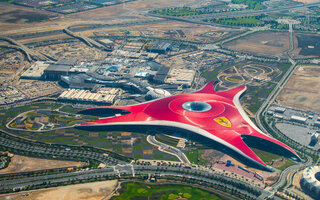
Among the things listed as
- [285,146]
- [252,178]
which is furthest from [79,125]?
[285,146]

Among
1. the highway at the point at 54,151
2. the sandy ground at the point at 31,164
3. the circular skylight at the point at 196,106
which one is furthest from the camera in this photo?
the circular skylight at the point at 196,106

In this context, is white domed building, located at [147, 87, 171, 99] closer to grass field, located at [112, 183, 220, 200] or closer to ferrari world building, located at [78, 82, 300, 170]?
ferrari world building, located at [78, 82, 300, 170]

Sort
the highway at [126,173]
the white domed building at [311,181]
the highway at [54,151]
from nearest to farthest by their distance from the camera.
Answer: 1. the white domed building at [311,181]
2. the highway at [126,173]
3. the highway at [54,151]

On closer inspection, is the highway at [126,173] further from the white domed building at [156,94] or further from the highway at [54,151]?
the white domed building at [156,94]

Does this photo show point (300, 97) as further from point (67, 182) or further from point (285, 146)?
point (67, 182)


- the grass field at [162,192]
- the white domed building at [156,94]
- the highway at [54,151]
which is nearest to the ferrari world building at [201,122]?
the white domed building at [156,94]
